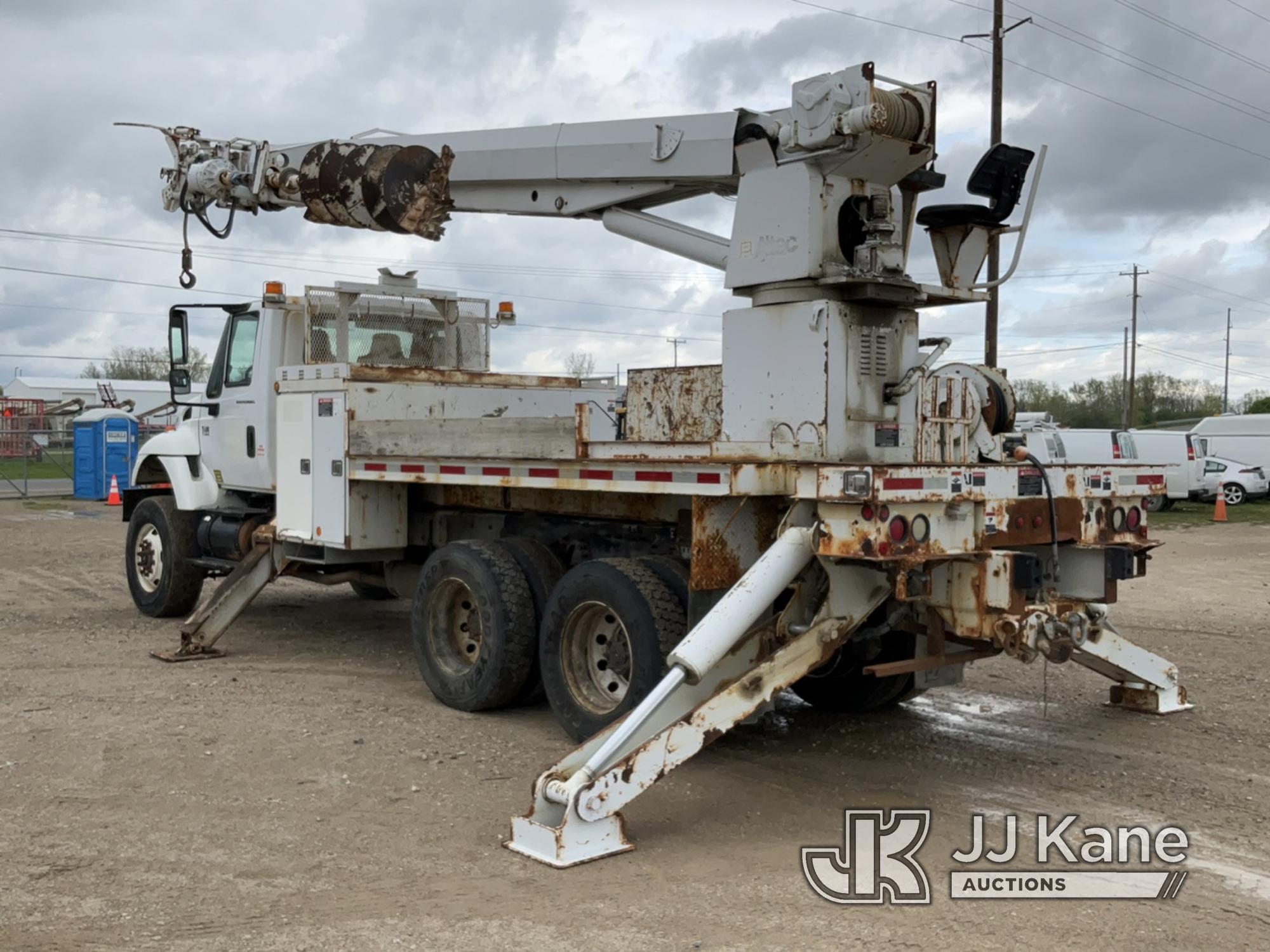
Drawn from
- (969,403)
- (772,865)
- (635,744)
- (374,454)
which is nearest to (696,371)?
(969,403)

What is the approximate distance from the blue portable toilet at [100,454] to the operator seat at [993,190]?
23.2m

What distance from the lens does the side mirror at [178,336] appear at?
33.4 feet

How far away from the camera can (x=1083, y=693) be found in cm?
815

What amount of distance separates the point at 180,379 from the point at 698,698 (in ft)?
20.4

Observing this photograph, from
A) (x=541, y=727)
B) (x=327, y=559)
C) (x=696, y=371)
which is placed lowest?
(x=541, y=727)

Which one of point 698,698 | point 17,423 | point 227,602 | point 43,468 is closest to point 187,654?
point 227,602

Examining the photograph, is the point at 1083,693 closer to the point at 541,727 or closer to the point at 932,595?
the point at 932,595

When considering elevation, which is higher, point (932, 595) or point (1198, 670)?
point (932, 595)

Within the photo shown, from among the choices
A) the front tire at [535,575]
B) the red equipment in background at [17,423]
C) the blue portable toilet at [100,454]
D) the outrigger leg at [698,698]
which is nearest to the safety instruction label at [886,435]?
the outrigger leg at [698,698]

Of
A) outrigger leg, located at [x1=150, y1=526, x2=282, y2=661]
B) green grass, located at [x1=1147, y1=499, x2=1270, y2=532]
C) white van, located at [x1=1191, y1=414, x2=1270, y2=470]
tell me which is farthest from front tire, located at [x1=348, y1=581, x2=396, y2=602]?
white van, located at [x1=1191, y1=414, x2=1270, y2=470]

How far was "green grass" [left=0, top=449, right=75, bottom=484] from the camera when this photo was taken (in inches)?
1438

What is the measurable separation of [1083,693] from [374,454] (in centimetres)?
484

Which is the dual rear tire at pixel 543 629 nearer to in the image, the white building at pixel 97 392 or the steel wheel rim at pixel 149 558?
the steel wheel rim at pixel 149 558

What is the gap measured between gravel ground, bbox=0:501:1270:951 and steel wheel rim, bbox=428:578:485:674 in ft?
1.02
